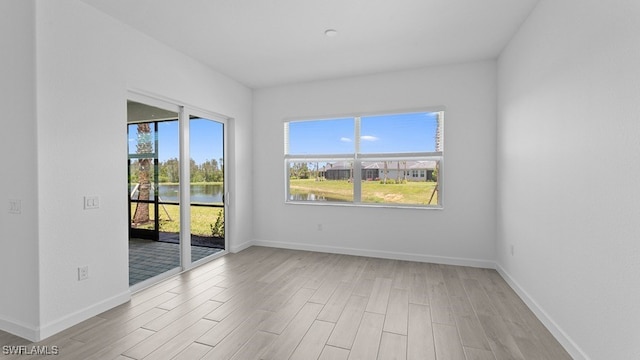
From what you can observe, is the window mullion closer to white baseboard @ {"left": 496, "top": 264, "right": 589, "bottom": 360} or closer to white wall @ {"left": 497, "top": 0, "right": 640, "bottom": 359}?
white wall @ {"left": 497, "top": 0, "right": 640, "bottom": 359}

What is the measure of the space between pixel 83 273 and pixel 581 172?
4140 mm

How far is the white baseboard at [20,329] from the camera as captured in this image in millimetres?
2195

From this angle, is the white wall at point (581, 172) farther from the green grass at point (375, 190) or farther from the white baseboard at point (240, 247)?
the white baseboard at point (240, 247)

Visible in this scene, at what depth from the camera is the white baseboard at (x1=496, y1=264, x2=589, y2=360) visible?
1949 mm

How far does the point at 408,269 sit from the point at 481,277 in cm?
89

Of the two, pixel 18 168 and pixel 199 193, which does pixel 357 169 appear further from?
pixel 18 168

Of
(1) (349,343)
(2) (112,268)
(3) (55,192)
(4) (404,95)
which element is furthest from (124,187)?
(4) (404,95)

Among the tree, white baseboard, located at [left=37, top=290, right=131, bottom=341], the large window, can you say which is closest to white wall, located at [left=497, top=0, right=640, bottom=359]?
the large window

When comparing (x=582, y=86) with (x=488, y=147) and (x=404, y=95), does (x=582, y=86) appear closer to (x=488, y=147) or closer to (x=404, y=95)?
(x=488, y=147)

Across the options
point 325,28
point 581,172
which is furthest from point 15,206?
point 581,172

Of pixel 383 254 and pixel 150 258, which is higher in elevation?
pixel 150 258

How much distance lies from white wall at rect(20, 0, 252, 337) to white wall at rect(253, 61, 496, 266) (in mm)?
2203

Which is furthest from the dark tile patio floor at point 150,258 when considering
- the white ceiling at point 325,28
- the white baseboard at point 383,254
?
the white ceiling at point 325,28

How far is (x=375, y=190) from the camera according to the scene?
4.49 metres
